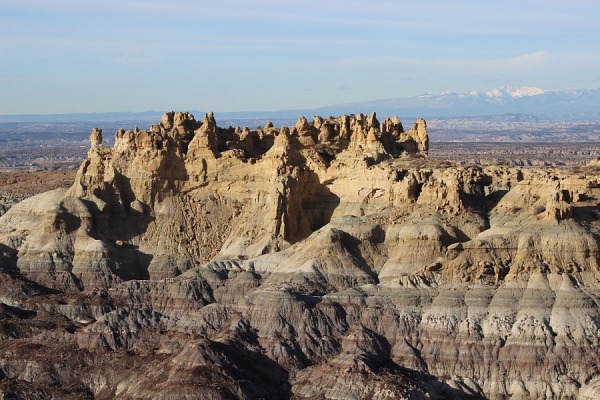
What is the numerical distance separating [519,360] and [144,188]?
134ft

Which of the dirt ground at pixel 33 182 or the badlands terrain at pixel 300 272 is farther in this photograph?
the dirt ground at pixel 33 182

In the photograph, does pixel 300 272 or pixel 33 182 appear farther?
pixel 33 182

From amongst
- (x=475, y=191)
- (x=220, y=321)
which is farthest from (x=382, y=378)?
(x=475, y=191)

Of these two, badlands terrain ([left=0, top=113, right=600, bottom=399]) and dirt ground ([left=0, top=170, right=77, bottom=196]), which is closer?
badlands terrain ([left=0, top=113, right=600, bottom=399])

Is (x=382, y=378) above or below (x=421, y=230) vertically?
below

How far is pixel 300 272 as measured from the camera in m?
90.3

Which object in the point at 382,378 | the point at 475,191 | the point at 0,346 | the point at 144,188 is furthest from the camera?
the point at 144,188

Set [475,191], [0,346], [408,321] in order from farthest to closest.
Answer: [475,191]
[0,346]
[408,321]

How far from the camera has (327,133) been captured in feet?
362

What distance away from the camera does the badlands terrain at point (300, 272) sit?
3036 inches

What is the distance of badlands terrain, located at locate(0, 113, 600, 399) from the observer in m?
77.1

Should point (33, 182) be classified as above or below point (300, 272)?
above

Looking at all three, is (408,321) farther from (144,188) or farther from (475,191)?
(144,188)

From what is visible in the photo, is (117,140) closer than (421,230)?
No
